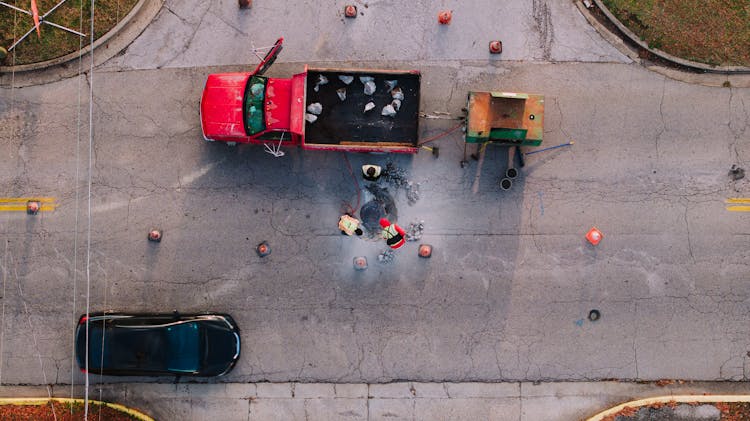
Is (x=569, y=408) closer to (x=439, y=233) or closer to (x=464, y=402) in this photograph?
(x=464, y=402)

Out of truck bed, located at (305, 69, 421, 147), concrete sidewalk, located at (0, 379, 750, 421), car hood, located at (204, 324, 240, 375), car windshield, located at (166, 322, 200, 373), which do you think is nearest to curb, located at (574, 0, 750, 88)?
truck bed, located at (305, 69, 421, 147)

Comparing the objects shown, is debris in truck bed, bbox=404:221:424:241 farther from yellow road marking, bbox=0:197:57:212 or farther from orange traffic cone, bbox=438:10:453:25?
yellow road marking, bbox=0:197:57:212

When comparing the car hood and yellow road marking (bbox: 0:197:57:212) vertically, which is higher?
yellow road marking (bbox: 0:197:57:212)

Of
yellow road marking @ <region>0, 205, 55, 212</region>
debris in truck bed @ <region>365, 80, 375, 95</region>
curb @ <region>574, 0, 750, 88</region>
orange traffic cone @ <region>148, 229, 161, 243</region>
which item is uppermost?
curb @ <region>574, 0, 750, 88</region>

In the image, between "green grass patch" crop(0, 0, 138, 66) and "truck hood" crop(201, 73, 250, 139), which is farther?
"green grass patch" crop(0, 0, 138, 66)

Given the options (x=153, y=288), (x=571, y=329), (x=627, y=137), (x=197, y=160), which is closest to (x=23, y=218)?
(x=153, y=288)

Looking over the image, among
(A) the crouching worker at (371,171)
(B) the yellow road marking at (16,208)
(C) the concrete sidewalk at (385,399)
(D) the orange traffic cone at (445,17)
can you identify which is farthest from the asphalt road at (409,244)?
(D) the orange traffic cone at (445,17)

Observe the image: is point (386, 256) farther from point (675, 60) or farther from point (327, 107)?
point (675, 60)
